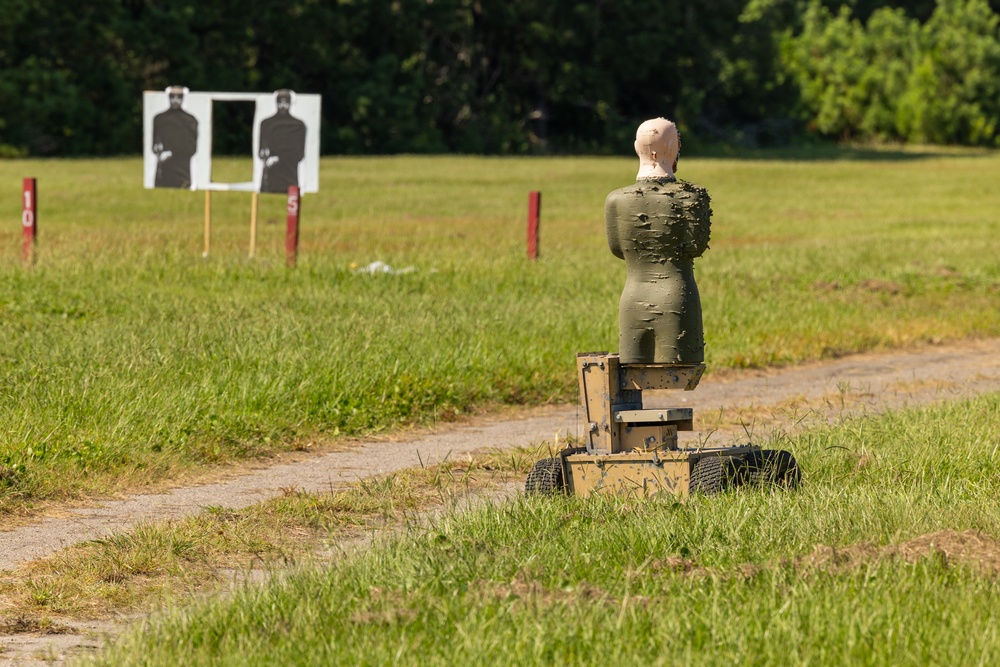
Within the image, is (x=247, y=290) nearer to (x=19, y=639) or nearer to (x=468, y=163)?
(x=19, y=639)

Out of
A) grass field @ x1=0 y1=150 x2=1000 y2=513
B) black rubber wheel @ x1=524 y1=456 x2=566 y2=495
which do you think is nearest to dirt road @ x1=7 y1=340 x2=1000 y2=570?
grass field @ x1=0 y1=150 x2=1000 y2=513

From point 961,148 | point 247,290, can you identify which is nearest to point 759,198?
point 247,290

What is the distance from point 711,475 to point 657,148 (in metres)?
1.43

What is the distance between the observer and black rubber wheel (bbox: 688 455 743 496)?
6.24 metres

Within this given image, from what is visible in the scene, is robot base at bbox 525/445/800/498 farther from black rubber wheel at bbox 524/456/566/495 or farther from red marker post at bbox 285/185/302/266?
red marker post at bbox 285/185/302/266

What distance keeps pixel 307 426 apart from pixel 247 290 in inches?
225

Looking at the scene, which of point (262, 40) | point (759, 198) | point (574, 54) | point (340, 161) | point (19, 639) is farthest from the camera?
point (574, 54)

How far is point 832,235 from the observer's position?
1126 inches

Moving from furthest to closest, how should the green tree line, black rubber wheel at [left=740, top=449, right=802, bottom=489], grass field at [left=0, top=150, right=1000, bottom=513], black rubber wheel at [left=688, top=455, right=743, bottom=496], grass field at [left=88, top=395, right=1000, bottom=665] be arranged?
the green tree line, grass field at [left=0, top=150, right=1000, bottom=513], black rubber wheel at [left=740, top=449, right=802, bottom=489], black rubber wheel at [left=688, top=455, right=743, bottom=496], grass field at [left=88, top=395, right=1000, bottom=665]

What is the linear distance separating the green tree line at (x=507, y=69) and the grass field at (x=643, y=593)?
160ft

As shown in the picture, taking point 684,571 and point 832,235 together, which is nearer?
point 684,571

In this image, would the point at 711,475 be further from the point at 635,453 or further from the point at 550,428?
the point at 550,428

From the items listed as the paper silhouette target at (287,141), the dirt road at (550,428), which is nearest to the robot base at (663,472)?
the dirt road at (550,428)

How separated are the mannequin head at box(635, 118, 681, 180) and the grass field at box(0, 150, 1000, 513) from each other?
330 cm
